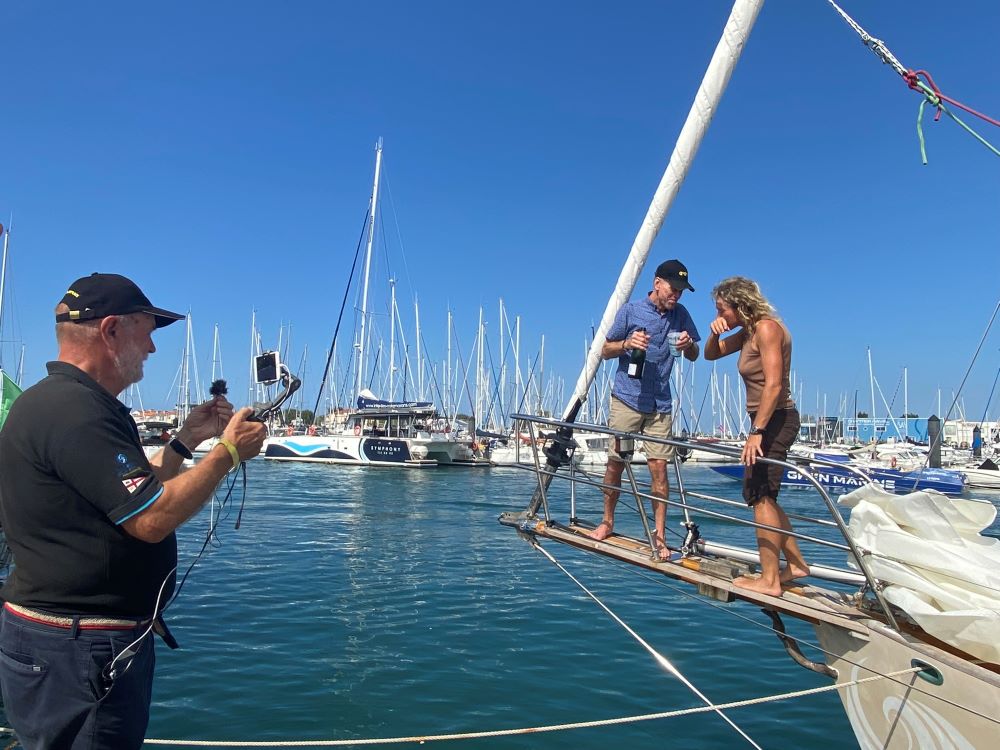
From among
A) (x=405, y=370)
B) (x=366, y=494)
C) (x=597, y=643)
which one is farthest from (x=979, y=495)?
(x=405, y=370)

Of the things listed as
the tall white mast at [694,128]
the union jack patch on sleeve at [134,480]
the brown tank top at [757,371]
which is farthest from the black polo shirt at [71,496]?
the tall white mast at [694,128]

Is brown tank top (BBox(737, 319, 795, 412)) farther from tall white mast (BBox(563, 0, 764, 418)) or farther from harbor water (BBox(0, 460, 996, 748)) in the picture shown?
harbor water (BBox(0, 460, 996, 748))

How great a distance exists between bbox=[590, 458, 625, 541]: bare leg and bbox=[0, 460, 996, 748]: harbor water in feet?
0.45

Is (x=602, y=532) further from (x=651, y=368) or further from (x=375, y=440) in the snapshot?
(x=375, y=440)

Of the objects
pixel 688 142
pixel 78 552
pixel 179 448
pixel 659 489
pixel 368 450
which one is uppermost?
pixel 688 142

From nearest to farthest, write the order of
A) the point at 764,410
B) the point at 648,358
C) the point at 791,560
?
the point at 764,410 → the point at 791,560 → the point at 648,358

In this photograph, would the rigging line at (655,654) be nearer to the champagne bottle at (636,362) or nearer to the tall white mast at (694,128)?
the champagne bottle at (636,362)

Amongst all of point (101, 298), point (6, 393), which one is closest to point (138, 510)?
point (101, 298)

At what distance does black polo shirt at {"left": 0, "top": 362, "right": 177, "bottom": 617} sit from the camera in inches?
92.4

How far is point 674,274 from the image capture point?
581cm

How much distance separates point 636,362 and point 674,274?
81 cm

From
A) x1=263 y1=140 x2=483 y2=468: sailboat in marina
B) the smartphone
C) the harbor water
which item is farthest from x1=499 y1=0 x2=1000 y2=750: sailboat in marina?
x1=263 y1=140 x2=483 y2=468: sailboat in marina

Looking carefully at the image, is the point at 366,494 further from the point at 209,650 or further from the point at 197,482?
the point at 197,482

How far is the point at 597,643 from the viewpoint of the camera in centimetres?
850
